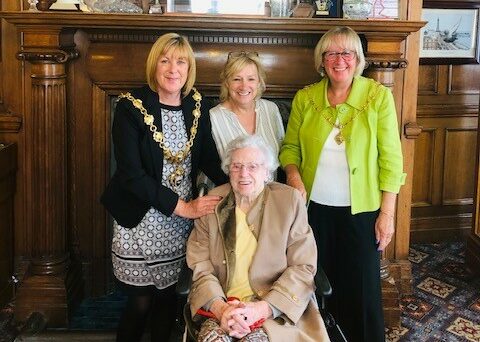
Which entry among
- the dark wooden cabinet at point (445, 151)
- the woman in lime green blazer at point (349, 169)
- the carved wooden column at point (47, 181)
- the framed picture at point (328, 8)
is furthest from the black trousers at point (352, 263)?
the dark wooden cabinet at point (445, 151)

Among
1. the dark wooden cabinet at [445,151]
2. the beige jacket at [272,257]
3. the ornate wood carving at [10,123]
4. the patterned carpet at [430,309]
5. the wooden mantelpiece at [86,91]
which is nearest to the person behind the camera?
the beige jacket at [272,257]

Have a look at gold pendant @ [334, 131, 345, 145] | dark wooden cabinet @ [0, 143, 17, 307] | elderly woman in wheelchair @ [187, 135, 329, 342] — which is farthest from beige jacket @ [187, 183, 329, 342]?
dark wooden cabinet @ [0, 143, 17, 307]

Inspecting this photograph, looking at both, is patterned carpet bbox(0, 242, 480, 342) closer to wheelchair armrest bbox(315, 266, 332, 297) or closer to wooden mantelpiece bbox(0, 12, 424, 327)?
wooden mantelpiece bbox(0, 12, 424, 327)

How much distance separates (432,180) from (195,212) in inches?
102

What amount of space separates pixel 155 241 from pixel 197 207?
→ 28 centimetres

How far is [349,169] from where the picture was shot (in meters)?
2.61

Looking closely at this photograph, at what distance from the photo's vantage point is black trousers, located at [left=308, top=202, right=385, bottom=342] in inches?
105

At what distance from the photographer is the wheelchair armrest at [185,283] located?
231 centimetres

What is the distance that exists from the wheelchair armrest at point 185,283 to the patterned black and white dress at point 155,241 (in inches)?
8.8

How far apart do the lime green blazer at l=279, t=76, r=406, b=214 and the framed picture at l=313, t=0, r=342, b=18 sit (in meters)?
0.76

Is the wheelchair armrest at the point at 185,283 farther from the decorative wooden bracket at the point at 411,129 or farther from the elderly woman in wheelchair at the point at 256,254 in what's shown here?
the decorative wooden bracket at the point at 411,129

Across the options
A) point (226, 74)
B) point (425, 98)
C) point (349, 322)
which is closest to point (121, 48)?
point (226, 74)

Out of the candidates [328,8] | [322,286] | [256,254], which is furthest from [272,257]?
[328,8]

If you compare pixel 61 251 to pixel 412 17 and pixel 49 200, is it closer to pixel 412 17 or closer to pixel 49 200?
pixel 49 200
